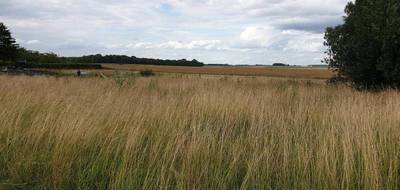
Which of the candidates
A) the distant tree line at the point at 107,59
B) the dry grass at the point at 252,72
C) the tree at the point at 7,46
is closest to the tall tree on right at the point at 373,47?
the dry grass at the point at 252,72

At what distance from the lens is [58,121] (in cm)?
568

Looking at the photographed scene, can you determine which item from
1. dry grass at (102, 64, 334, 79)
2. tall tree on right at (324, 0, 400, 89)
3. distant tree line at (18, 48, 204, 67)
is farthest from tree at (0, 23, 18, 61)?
tall tree on right at (324, 0, 400, 89)

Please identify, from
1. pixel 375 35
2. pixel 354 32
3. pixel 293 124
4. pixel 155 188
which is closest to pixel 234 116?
pixel 293 124

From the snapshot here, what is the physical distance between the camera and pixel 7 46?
7838 centimetres

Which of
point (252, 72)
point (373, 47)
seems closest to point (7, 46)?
point (252, 72)

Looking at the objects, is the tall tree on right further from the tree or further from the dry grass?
the tree

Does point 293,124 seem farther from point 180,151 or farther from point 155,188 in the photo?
point 155,188

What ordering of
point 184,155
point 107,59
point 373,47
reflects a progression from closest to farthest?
point 184,155
point 373,47
point 107,59

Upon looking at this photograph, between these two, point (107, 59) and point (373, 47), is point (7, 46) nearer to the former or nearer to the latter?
point (107, 59)

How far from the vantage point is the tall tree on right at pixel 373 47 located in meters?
15.5

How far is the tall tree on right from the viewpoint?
15.5m

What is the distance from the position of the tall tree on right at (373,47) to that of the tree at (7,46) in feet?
241

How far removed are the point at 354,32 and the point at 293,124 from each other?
14590mm

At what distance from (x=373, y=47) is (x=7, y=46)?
7653 centimetres
